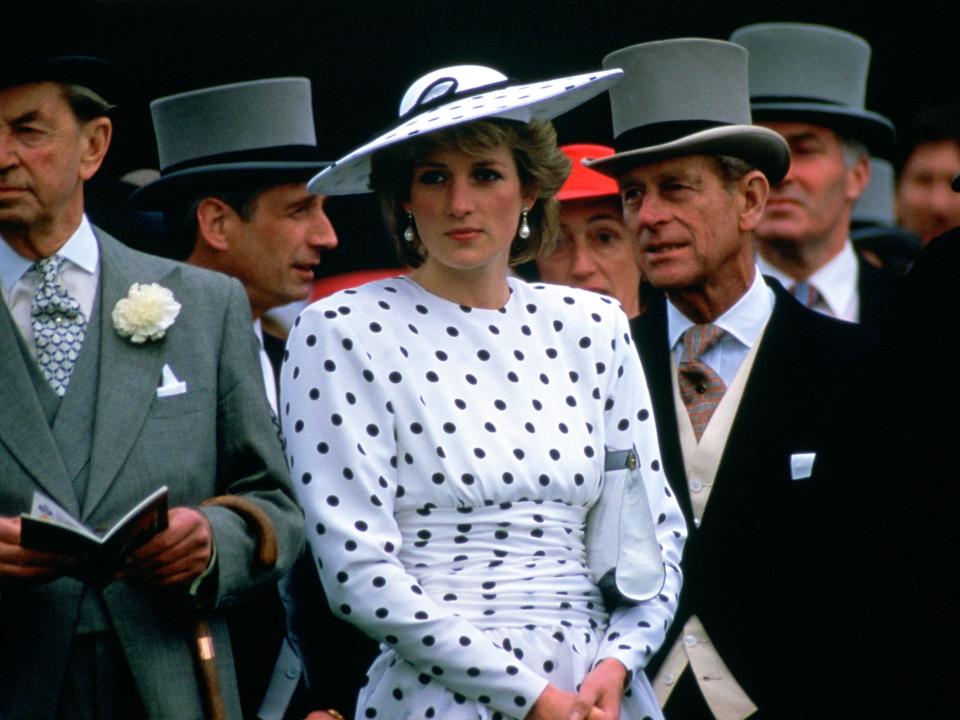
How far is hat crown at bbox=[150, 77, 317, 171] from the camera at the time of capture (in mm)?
5648

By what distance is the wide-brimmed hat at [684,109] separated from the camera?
5133 mm

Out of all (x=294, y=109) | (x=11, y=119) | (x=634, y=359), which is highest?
(x=11, y=119)

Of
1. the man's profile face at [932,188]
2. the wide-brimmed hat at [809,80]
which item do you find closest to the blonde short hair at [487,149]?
the wide-brimmed hat at [809,80]

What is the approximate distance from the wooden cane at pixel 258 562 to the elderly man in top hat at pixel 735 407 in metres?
1.14

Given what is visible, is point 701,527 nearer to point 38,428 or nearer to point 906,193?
point 38,428

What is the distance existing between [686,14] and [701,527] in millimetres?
4485

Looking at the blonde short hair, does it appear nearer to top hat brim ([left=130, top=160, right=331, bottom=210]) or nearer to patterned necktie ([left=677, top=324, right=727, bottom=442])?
patterned necktie ([left=677, top=324, right=727, bottom=442])

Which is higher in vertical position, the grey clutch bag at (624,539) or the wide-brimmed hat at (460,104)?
the wide-brimmed hat at (460,104)

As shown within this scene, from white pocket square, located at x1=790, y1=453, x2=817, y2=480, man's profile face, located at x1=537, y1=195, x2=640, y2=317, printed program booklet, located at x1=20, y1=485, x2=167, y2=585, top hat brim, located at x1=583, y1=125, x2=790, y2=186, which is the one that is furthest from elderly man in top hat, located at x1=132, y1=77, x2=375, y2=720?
printed program booklet, located at x1=20, y1=485, x2=167, y2=585

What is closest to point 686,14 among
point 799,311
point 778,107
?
point 778,107

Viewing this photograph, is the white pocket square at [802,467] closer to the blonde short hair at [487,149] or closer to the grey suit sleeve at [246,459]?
the blonde short hair at [487,149]

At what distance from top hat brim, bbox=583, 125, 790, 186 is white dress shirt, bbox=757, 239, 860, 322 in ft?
3.89

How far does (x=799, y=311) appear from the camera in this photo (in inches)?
194

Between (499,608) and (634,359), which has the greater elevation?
(634,359)
